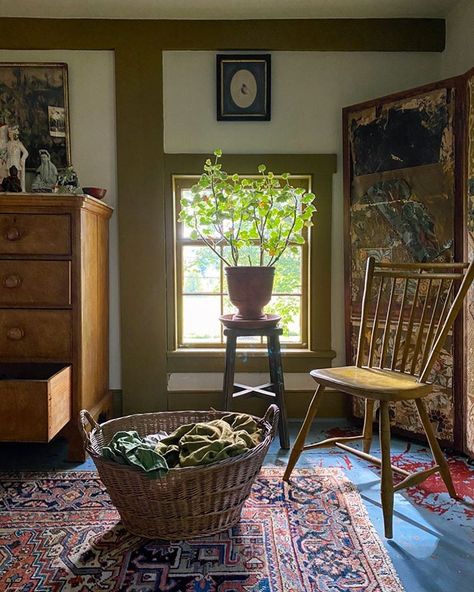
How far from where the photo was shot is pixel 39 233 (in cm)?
242

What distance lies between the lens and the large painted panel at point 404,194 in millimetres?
2592

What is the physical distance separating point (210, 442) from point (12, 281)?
1250 millimetres

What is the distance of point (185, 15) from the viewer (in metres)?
2.95

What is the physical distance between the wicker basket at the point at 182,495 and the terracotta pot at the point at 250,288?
35.6 inches

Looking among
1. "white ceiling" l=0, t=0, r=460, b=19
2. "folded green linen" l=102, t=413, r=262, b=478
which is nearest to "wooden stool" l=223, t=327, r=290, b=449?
"folded green linen" l=102, t=413, r=262, b=478

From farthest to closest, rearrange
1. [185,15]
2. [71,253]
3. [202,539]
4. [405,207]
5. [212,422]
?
[185,15] < [405,207] < [71,253] < [212,422] < [202,539]

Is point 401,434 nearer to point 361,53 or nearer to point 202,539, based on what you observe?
point 202,539

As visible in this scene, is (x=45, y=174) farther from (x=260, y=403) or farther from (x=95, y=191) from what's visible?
(x=260, y=403)

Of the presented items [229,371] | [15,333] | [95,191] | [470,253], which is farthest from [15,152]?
[470,253]

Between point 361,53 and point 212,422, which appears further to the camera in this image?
point 361,53

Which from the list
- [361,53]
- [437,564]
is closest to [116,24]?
[361,53]

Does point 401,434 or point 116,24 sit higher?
→ point 116,24

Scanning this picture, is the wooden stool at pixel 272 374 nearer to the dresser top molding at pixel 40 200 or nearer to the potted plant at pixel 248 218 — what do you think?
the potted plant at pixel 248 218

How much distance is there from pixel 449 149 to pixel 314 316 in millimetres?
1156
